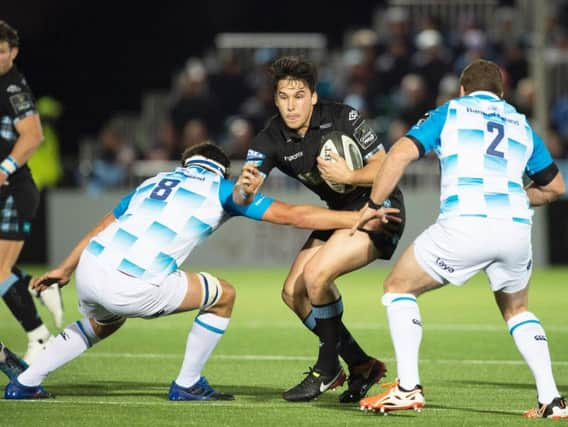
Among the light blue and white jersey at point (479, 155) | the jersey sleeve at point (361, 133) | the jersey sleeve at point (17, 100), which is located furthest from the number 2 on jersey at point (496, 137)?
the jersey sleeve at point (17, 100)

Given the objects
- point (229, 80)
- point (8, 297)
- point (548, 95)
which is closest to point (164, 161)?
point (229, 80)

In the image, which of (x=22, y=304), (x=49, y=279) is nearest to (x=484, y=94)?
(x=49, y=279)

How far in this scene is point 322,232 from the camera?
27.2ft

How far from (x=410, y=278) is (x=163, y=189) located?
5.12 feet

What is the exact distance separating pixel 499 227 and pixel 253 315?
645cm

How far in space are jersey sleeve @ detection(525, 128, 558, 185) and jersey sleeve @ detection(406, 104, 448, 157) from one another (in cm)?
55

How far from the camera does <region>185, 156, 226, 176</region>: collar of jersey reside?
7801 millimetres

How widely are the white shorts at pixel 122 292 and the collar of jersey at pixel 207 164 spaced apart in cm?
65

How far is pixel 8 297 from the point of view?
382 inches

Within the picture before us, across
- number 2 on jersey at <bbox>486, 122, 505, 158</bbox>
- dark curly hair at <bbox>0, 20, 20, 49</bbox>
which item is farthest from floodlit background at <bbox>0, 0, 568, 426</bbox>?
dark curly hair at <bbox>0, 20, 20, 49</bbox>

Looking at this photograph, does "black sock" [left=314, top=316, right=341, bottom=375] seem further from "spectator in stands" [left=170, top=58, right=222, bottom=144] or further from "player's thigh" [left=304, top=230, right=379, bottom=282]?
"spectator in stands" [left=170, top=58, right=222, bottom=144]

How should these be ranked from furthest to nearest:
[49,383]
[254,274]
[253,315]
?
[254,274] → [253,315] → [49,383]

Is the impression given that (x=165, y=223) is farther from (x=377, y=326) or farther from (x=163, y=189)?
(x=377, y=326)

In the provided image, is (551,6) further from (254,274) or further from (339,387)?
(339,387)
